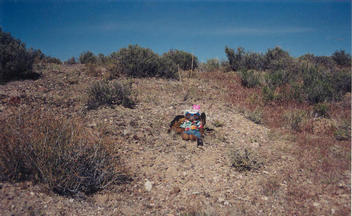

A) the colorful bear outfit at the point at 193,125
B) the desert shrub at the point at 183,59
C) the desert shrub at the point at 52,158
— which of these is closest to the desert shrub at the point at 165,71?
the desert shrub at the point at 183,59

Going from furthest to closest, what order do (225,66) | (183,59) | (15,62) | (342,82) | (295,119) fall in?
1. (225,66)
2. (183,59)
3. (342,82)
4. (15,62)
5. (295,119)

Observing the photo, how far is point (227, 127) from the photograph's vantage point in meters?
5.60

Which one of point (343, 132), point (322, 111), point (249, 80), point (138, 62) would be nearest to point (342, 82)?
point (322, 111)

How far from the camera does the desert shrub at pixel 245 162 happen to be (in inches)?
155

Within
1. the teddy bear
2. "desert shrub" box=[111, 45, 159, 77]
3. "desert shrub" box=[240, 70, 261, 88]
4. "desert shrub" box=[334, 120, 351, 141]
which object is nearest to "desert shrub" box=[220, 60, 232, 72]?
"desert shrub" box=[240, 70, 261, 88]

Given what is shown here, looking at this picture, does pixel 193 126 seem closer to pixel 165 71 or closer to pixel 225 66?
pixel 165 71

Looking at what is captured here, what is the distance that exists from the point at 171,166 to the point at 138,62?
6099 mm

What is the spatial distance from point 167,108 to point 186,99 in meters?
1.04

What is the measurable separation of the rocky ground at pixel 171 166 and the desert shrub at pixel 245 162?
94mm

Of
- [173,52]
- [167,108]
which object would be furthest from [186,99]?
[173,52]

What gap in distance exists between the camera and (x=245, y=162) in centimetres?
392

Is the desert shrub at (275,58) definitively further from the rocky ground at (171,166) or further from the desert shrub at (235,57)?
the rocky ground at (171,166)

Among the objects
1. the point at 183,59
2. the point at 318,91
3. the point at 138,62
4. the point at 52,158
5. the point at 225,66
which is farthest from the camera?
the point at 225,66

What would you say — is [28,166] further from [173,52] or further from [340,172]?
[173,52]
